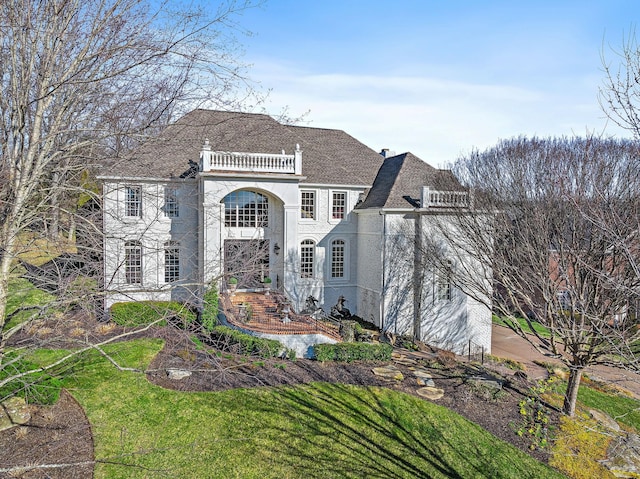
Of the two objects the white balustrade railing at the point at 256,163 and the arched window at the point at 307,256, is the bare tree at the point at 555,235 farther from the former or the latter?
the white balustrade railing at the point at 256,163

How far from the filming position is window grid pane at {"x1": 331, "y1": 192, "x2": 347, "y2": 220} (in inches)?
960

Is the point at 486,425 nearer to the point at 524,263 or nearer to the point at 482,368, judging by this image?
the point at 482,368

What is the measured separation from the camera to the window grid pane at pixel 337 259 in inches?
961

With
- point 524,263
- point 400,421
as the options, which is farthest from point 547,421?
point 524,263

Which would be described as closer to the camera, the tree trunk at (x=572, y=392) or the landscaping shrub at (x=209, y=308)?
the landscaping shrub at (x=209, y=308)

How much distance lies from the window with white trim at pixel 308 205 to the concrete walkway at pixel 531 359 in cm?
1198

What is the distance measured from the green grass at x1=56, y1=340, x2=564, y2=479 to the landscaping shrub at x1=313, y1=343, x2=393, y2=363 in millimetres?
2204

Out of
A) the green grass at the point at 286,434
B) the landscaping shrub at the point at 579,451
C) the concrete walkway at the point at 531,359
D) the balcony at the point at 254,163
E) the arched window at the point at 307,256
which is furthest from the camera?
the arched window at the point at 307,256

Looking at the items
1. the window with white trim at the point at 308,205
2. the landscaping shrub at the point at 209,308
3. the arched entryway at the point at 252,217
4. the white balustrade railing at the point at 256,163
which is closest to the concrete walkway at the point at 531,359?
the window with white trim at the point at 308,205

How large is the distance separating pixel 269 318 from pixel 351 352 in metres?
4.48

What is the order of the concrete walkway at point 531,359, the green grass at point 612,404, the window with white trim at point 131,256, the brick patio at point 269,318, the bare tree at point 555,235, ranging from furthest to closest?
the concrete walkway at point 531,359 < the brick patio at point 269,318 < the green grass at point 612,404 < the bare tree at point 555,235 < the window with white trim at point 131,256

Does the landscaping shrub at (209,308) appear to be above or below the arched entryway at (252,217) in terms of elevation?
below

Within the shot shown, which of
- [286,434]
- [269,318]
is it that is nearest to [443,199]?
[269,318]

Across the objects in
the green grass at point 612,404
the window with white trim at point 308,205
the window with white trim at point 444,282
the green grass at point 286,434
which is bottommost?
the green grass at point 612,404
